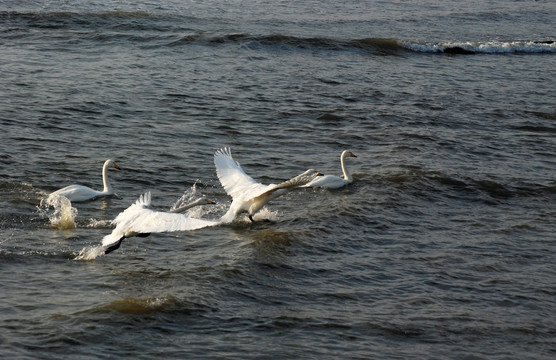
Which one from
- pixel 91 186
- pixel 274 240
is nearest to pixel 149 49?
pixel 91 186

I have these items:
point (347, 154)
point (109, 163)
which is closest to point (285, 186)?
point (109, 163)

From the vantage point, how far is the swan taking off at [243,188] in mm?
10273

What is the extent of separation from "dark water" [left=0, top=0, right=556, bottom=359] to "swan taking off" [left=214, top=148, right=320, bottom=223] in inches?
10.5

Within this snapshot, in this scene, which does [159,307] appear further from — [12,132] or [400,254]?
[12,132]

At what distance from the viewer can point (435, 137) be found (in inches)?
602

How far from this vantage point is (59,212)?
10148mm

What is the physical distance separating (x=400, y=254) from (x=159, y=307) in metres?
3.11

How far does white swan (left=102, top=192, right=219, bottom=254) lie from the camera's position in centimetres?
823

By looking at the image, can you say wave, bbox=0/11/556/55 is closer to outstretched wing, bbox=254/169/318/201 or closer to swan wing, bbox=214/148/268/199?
swan wing, bbox=214/148/268/199

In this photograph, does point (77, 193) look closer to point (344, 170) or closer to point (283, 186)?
point (283, 186)

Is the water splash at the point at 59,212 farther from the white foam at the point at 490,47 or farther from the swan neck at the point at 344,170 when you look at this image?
the white foam at the point at 490,47

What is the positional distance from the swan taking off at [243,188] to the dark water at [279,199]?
27 centimetres

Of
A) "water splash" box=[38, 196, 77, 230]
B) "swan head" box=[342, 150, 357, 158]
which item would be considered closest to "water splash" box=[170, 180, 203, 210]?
"water splash" box=[38, 196, 77, 230]

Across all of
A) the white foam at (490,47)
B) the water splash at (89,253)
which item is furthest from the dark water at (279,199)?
the white foam at (490,47)
